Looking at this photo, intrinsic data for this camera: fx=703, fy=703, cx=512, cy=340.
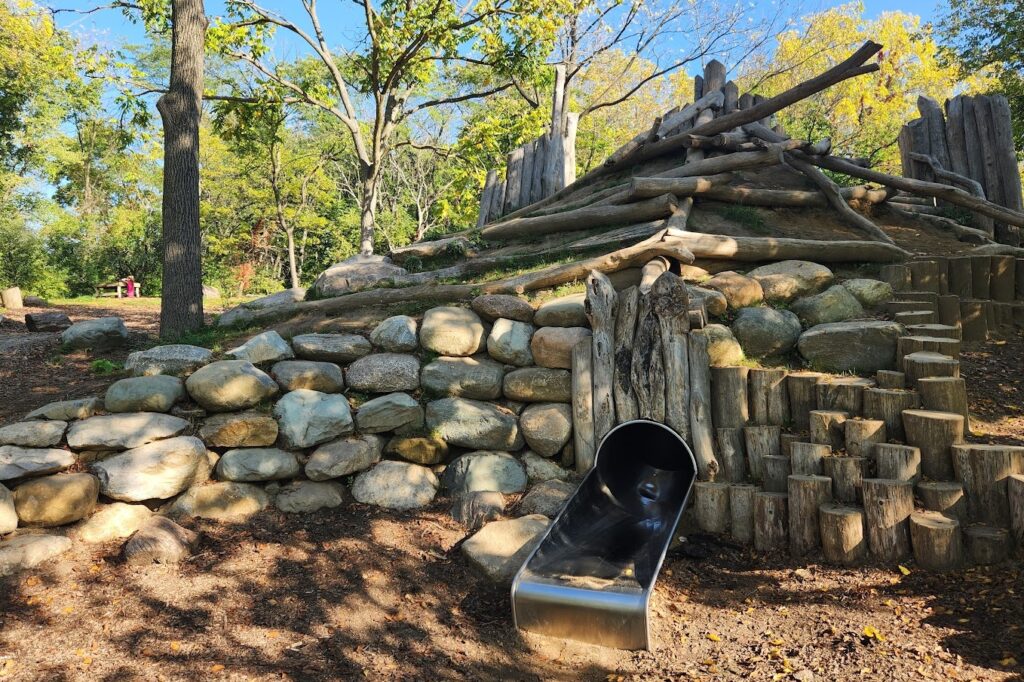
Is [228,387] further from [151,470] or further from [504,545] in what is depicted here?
[504,545]

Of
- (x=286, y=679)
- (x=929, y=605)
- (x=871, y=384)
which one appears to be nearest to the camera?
(x=286, y=679)

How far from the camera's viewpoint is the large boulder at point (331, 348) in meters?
6.83

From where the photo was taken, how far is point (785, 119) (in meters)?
29.3

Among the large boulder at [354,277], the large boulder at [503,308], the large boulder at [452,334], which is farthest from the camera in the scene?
the large boulder at [354,277]

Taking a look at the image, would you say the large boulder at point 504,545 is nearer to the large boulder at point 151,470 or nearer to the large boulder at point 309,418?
the large boulder at point 309,418

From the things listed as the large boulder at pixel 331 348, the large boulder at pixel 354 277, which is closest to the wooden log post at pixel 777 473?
the large boulder at pixel 331 348

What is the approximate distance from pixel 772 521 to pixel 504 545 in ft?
6.40

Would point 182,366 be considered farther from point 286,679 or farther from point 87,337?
point 286,679

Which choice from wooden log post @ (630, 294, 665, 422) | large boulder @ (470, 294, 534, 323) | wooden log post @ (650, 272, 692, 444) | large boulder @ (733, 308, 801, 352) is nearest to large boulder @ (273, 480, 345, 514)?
large boulder @ (470, 294, 534, 323)

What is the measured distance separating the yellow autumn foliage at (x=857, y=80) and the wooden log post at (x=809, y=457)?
25.6 metres

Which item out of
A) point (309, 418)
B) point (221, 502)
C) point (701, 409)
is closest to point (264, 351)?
point (309, 418)

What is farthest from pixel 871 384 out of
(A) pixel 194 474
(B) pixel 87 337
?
(B) pixel 87 337

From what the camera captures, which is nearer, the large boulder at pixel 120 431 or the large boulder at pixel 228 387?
the large boulder at pixel 120 431

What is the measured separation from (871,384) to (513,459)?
3009 mm
